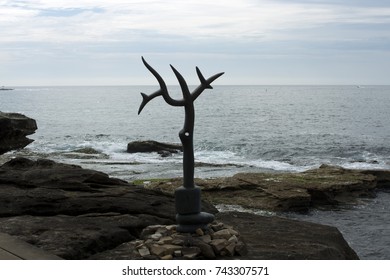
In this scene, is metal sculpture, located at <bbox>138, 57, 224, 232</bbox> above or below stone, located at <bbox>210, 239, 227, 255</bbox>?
above

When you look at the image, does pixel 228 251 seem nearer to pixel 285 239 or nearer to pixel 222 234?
pixel 222 234

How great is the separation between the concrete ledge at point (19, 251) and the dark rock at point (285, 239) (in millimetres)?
2801

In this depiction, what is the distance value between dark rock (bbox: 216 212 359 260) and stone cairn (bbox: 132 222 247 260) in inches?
8.9

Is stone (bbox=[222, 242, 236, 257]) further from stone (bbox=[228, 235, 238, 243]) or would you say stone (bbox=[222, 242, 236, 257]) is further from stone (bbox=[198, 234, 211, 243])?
stone (bbox=[198, 234, 211, 243])

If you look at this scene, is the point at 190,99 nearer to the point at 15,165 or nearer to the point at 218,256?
the point at 218,256

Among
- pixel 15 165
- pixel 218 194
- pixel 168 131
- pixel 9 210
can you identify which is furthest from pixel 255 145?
pixel 9 210

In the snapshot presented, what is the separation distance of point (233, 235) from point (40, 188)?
4258mm

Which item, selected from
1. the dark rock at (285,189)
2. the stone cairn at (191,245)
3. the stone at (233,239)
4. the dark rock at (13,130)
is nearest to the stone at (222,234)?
the stone cairn at (191,245)

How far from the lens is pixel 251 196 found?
65.2 feet

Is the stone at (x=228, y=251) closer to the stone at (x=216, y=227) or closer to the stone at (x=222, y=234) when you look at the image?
the stone at (x=222, y=234)

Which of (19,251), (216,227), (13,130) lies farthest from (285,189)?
(19,251)

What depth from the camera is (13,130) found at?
59.7 ft

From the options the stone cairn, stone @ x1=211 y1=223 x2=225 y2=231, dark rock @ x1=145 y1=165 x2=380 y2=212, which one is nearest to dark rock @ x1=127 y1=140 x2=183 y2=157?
dark rock @ x1=145 y1=165 x2=380 y2=212

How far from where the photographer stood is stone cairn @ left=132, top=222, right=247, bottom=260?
7383mm
